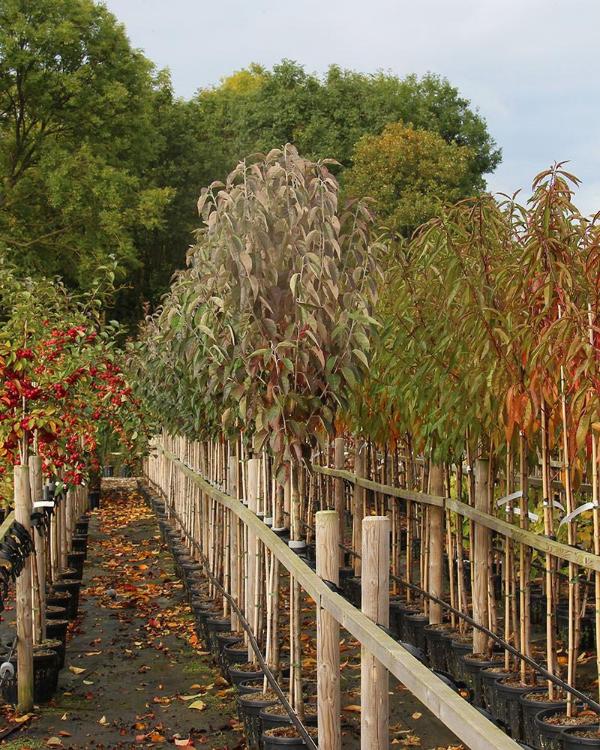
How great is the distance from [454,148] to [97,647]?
85.6 feet

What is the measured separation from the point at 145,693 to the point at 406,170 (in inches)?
1043

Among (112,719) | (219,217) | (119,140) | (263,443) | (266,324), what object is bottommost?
(112,719)

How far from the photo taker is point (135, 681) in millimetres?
7832

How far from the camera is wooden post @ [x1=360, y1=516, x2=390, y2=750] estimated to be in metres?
3.89

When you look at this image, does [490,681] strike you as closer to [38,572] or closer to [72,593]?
[38,572]

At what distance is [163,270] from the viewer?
3525cm

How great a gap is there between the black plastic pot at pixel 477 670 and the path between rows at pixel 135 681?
4.47ft

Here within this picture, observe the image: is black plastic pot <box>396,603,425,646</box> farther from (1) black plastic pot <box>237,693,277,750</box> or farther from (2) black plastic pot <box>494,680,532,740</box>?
(1) black plastic pot <box>237,693,277,750</box>

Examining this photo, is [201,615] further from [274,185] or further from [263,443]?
[274,185]

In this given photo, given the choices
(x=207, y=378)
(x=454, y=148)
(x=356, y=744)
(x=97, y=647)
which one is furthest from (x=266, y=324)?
(x=454, y=148)

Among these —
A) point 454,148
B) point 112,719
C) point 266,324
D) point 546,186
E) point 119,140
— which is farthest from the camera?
point 454,148

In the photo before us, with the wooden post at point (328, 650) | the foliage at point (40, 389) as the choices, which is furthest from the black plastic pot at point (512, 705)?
the foliage at point (40, 389)

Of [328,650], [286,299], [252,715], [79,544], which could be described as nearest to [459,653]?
[252,715]

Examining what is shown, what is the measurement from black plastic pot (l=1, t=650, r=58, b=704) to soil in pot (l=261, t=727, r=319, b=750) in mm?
2125
